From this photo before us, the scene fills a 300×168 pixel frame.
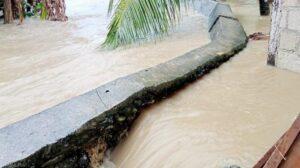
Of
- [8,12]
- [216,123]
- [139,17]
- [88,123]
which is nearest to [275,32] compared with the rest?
[216,123]

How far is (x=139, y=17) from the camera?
5098mm

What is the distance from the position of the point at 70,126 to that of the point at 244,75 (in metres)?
2.01

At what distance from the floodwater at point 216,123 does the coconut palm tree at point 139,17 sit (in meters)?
1.50

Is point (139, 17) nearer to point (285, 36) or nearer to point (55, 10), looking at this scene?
point (285, 36)

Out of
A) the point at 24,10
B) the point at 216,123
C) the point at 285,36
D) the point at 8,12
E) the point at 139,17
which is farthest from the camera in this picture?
the point at 24,10

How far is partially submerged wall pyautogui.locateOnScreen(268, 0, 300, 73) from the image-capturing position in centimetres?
385

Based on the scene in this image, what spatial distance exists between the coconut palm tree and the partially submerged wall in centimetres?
138

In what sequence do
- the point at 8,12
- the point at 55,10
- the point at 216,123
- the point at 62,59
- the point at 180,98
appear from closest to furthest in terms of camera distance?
1. the point at 216,123
2. the point at 180,98
3. the point at 62,59
4. the point at 8,12
5. the point at 55,10

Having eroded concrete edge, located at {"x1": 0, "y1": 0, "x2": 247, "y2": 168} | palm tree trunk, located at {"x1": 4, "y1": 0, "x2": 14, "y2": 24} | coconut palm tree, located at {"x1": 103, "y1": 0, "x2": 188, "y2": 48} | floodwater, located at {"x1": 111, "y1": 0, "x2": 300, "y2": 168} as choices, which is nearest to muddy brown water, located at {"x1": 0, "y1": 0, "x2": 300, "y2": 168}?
floodwater, located at {"x1": 111, "y1": 0, "x2": 300, "y2": 168}

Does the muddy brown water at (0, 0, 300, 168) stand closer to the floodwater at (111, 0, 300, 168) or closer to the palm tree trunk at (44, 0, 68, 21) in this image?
the floodwater at (111, 0, 300, 168)

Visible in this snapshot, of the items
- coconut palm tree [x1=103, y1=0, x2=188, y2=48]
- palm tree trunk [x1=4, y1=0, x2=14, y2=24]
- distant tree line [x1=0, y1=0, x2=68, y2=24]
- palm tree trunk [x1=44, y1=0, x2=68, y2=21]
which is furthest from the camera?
palm tree trunk [x1=44, y1=0, x2=68, y2=21]

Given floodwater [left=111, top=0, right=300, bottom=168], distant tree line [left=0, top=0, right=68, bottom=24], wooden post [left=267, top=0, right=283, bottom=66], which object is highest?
distant tree line [left=0, top=0, right=68, bottom=24]

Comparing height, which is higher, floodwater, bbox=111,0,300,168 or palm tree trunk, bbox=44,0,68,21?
palm tree trunk, bbox=44,0,68,21

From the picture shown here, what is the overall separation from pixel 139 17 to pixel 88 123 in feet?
9.24
